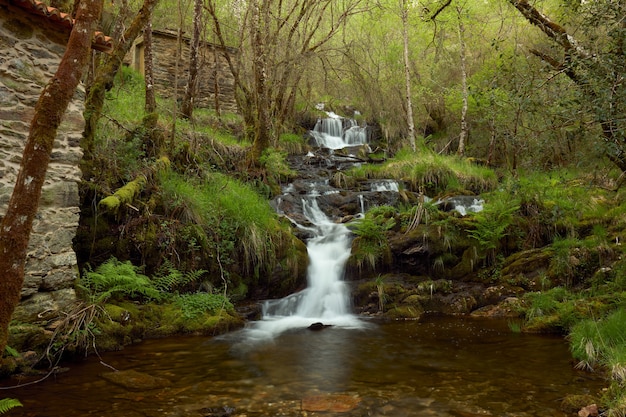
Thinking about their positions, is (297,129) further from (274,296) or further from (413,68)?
(274,296)

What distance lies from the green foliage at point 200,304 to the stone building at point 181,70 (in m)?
11.8

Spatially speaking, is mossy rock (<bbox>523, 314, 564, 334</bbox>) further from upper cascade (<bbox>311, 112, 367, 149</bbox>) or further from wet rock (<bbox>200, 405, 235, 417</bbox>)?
upper cascade (<bbox>311, 112, 367, 149</bbox>)

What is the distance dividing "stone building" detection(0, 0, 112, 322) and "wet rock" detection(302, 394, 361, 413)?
362cm

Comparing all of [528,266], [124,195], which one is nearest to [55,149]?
[124,195]

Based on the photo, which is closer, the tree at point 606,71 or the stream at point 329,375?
the stream at point 329,375

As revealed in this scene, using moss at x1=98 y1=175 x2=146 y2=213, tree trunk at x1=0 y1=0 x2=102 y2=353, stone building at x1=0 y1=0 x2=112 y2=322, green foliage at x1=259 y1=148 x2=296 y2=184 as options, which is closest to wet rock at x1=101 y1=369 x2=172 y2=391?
stone building at x1=0 y1=0 x2=112 y2=322

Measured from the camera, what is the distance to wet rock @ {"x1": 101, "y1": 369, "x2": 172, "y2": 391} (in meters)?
4.56

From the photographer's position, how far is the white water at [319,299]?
26.0 feet

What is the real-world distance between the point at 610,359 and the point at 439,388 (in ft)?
6.25

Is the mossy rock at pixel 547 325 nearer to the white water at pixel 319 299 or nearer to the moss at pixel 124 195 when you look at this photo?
the white water at pixel 319 299

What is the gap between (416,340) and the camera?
22.0ft

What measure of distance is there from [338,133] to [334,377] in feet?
57.8

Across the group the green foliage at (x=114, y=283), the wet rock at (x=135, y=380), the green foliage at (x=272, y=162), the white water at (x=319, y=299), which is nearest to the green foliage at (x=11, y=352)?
the wet rock at (x=135, y=380)

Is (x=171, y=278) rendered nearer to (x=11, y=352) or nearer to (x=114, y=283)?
(x=114, y=283)
